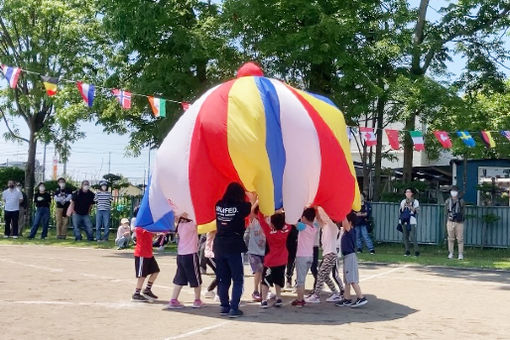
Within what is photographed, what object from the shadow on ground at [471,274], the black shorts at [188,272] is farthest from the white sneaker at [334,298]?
the shadow on ground at [471,274]

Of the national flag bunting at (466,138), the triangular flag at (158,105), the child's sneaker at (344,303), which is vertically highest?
the triangular flag at (158,105)

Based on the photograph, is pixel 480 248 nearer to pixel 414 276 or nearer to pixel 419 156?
pixel 414 276

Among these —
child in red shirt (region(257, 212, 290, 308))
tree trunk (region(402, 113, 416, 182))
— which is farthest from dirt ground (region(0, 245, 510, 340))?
tree trunk (region(402, 113, 416, 182))

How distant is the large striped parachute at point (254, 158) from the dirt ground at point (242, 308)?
1468 mm

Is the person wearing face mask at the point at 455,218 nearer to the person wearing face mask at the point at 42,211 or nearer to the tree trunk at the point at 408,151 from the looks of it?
the tree trunk at the point at 408,151

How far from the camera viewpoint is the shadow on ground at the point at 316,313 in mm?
9078

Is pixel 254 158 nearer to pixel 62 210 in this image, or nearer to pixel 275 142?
pixel 275 142

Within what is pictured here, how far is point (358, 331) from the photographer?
835 centimetres

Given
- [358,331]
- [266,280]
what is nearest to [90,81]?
[266,280]

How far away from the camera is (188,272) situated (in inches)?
387

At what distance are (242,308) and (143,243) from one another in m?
1.84

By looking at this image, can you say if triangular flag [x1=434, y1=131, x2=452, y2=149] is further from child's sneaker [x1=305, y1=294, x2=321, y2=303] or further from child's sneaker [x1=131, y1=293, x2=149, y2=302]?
child's sneaker [x1=131, y1=293, x2=149, y2=302]

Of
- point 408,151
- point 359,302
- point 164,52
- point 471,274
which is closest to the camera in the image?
point 359,302

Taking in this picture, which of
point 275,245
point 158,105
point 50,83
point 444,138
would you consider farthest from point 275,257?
point 444,138
